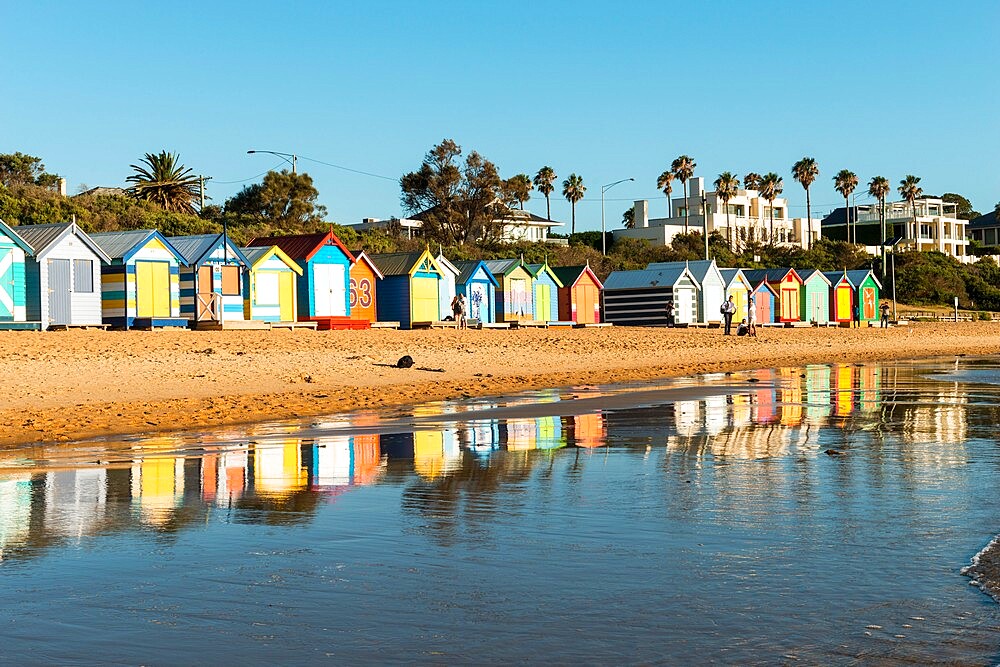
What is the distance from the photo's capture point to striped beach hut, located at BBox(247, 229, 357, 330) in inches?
1686

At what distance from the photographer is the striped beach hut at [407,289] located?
155 feet

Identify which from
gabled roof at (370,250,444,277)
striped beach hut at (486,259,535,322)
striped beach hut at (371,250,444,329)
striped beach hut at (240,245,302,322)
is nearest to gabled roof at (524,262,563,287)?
striped beach hut at (486,259,535,322)

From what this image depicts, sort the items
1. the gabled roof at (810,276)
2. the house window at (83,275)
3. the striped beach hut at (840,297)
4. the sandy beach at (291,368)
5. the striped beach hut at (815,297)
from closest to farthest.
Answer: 1. the sandy beach at (291,368)
2. the house window at (83,275)
3. the striped beach hut at (815,297)
4. the gabled roof at (810,276)
5. the striped beach hut at (840,297)

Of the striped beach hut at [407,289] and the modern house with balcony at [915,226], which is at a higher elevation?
the modern house with balcony at [915,226]

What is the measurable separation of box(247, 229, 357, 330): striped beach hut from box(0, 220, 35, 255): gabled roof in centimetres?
996

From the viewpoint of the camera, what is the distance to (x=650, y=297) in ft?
201

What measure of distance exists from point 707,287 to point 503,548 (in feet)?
185

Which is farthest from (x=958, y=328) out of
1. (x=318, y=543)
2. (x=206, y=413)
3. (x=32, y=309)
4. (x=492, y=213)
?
(x=318, y=543)

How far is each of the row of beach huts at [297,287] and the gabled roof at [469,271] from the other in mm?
54

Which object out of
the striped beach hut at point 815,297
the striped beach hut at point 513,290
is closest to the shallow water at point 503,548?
the striped beach hut at point 513,290

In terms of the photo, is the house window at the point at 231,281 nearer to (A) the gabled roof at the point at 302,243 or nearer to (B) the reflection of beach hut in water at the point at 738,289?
(A) the gabled roof at the point at 302,243

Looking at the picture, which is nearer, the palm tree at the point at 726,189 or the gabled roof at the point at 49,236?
the gabled roof at the point at 49,236

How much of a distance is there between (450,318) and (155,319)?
616 inches

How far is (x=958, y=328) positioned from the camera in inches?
2726
